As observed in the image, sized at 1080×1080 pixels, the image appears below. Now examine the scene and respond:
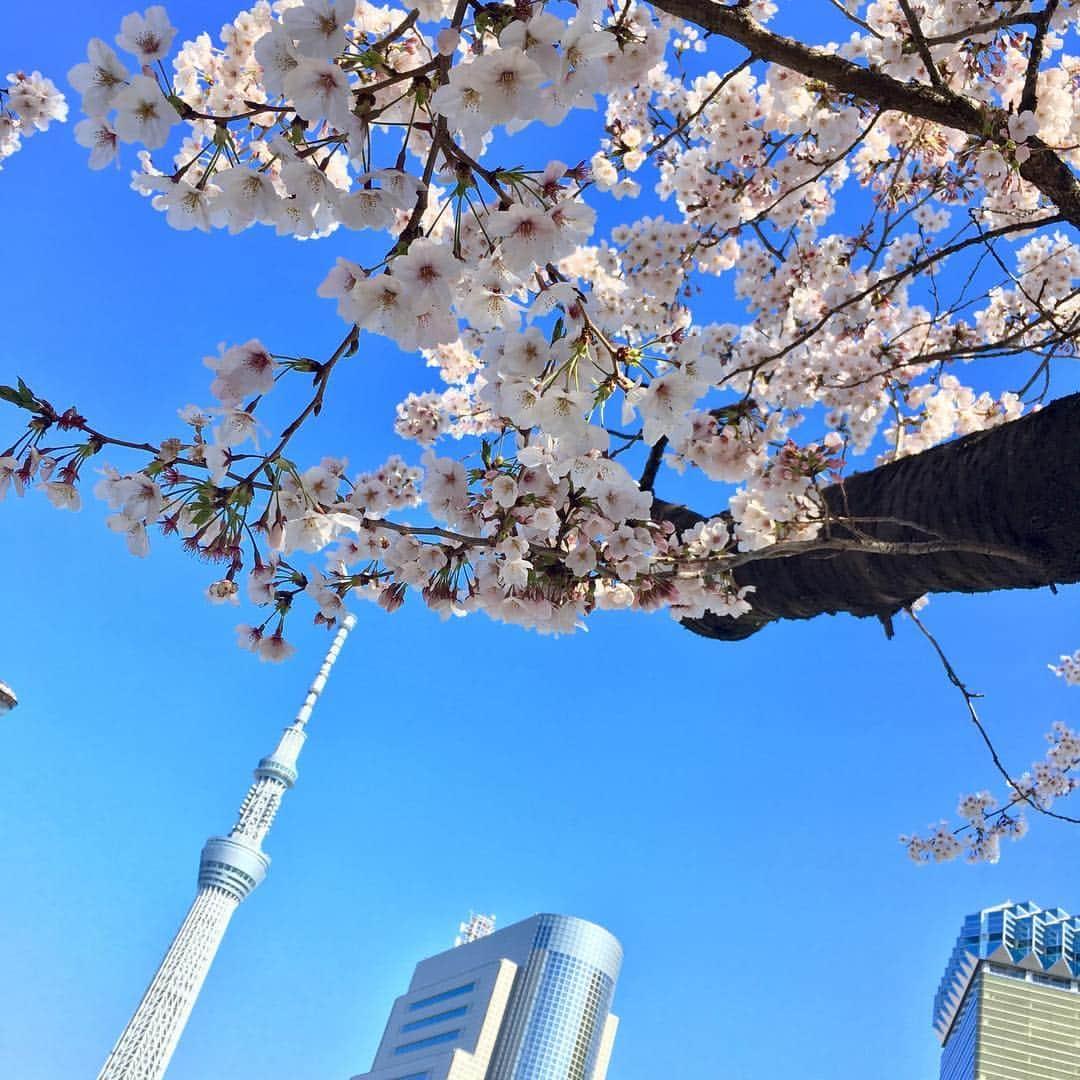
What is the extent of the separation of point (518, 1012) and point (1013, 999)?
46.2 meters

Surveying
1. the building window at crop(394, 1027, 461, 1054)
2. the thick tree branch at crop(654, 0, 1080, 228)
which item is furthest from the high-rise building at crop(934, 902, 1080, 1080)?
the thick tree branch at crop(654, 0, 1080, 228)

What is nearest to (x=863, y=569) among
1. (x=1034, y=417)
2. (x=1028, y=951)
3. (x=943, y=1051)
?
(x=1034, y=417)

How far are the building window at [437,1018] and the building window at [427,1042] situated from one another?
3.87ft

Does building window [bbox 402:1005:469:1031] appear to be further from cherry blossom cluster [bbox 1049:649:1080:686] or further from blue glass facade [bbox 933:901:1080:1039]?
cherry blossom cluster [bbox 1049:649:1080:686]

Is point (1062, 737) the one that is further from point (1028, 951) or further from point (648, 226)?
point (1028, 951)

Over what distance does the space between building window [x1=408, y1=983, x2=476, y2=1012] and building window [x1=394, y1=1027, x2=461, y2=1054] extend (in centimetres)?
293

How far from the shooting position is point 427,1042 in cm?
7119

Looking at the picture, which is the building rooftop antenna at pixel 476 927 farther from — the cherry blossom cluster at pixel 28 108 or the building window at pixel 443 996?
the cherry blossom cluster at pixel 28 108

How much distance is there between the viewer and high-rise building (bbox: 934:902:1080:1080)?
72.3m

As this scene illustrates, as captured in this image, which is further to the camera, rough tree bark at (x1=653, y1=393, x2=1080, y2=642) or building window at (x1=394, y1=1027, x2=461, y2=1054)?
building window at (x1=394, y1=1027, x2=461, y2=1054)

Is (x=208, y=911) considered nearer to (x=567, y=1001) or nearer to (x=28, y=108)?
(x=567, y=1001)

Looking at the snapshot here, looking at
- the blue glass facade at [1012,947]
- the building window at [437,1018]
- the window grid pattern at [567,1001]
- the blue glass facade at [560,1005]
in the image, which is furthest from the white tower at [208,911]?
the blue glass facade at [1012,947]

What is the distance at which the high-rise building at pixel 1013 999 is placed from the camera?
7231cm

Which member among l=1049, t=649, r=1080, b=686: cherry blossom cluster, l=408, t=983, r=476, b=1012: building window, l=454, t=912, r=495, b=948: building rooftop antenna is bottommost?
l=1049, t=649, r=1080, b=686: cherry blossom cluster
